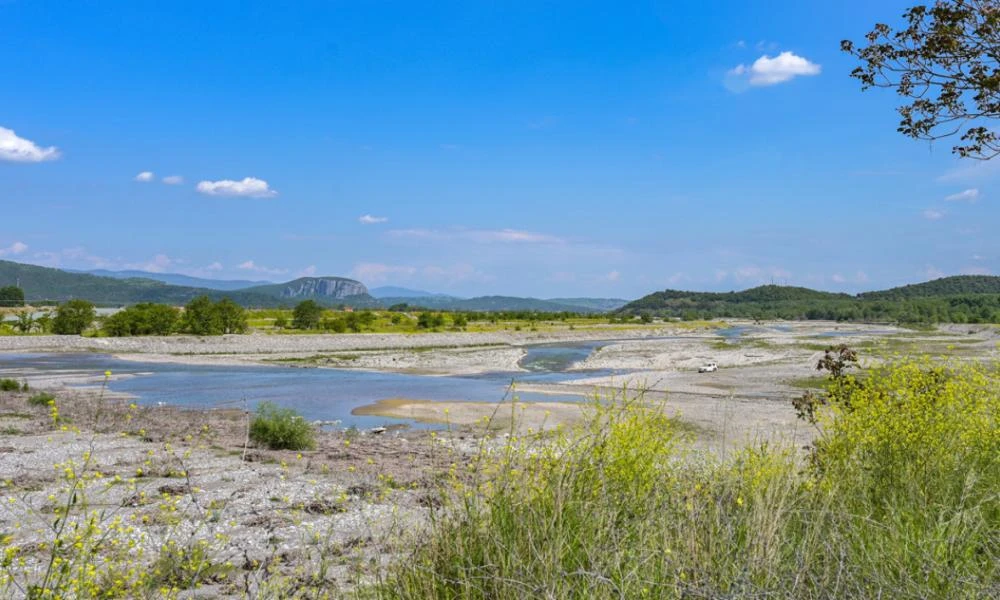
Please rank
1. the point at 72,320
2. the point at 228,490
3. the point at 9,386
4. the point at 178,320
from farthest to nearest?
the point at 178,320 < the point at 72,320 < the point at 9,386 < the point at 228,490

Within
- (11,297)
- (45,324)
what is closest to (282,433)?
(45,324)

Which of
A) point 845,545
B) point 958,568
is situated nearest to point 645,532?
point 845,545

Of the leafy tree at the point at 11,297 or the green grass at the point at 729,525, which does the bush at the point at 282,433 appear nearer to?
the green grass at the point at 729,525

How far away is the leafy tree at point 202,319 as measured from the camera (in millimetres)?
91312

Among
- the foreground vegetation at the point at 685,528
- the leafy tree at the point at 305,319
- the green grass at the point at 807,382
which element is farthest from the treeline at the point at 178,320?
the foreground vegetation at the point at 685,528

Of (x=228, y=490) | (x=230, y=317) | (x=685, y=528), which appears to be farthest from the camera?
(x=230, y=317)

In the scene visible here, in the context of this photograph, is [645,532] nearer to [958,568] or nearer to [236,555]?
[958,568]

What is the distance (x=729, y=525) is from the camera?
446cm

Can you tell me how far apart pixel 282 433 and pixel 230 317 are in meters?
81.7

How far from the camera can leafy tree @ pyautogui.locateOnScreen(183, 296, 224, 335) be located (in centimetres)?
9131

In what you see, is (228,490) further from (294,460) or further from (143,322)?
(143,322)

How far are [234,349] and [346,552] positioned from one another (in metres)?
72.9

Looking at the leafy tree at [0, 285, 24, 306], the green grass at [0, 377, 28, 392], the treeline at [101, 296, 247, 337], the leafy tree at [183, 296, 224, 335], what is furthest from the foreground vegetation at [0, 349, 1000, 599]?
the leafy tree at [0, 285, 24, 306]

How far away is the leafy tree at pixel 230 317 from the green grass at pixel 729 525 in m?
95.7
